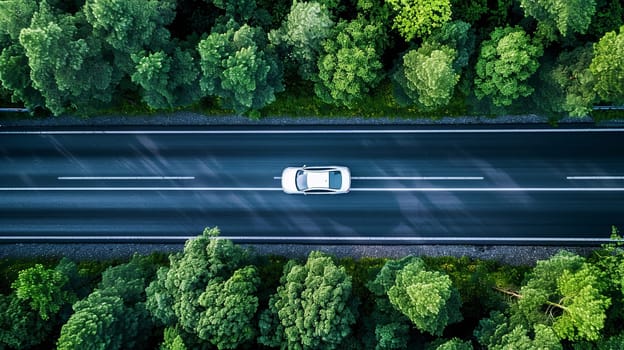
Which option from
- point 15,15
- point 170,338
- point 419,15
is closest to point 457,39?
point 419,15

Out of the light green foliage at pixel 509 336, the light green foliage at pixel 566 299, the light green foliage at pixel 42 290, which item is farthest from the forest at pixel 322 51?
the light green foliage at pixel 509 336

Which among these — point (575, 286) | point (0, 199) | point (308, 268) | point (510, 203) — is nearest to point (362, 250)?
point (308, 268)

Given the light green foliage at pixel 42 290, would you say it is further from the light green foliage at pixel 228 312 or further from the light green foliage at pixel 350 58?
the light green foliage at pixel 350 58

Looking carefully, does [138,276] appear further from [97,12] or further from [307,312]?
[97,12]

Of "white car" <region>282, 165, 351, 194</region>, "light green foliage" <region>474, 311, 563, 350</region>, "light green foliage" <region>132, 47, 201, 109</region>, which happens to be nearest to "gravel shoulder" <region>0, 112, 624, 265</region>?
"white car" <region>282, 165, 351, 194</region>

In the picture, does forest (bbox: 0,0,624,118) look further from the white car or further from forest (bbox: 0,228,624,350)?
forest (bbox: 0,228,624,350)

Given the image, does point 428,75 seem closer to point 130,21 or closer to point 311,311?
point 311,311
